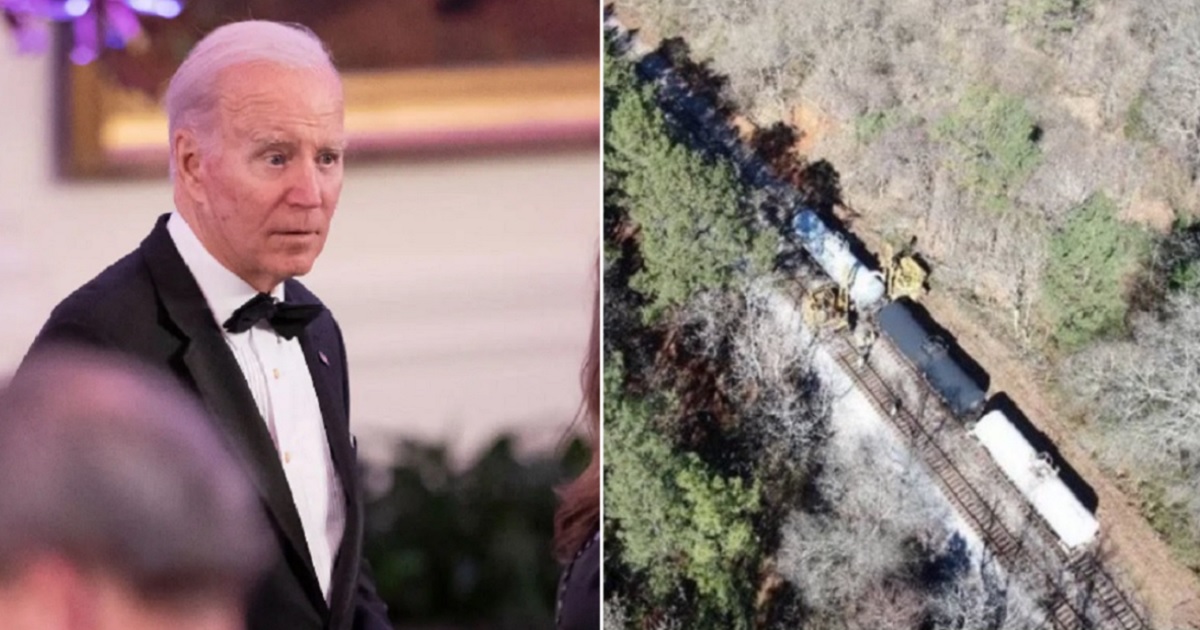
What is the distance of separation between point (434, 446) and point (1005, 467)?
1.14 meters

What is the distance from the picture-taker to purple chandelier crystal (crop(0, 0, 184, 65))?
12.0ft

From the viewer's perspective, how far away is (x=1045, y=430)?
13.3ft

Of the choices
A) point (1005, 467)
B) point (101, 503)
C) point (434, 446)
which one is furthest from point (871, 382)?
point (101, 503)

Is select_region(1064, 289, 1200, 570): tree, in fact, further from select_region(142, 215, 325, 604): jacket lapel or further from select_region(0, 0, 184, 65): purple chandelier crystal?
select_region(0, 0, 184, 65): purple chandelier crystal

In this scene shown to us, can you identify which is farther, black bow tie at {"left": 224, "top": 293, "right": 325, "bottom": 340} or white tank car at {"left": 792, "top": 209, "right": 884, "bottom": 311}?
white tank car at {"left": 792, "top": 209, "right": 884, "bottom": 311}

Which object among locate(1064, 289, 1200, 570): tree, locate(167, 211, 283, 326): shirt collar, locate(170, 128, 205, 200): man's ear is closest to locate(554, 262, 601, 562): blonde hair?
locate(167, 211, 283, 326): shirt collar

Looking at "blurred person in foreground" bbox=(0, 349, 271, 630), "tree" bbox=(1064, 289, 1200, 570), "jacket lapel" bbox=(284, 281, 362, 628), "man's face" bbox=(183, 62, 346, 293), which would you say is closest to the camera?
"blurred person in foreground" bbox=(0, 349, 271, 630)

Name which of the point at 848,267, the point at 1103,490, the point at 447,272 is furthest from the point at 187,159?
the point at 1103,490

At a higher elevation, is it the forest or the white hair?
the white hair

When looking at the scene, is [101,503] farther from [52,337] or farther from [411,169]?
[411,169]

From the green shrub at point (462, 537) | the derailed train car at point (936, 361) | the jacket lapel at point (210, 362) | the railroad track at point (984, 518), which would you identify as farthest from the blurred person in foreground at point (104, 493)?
the derailed train car at point (936, 361)

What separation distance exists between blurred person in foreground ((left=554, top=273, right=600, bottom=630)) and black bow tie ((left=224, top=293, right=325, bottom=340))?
577mm

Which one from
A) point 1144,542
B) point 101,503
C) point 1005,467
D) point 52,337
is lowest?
point 1144,542

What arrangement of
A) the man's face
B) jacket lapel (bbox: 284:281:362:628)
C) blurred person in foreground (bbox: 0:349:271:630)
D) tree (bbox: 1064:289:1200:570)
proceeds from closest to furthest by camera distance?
blurred person in foreground (bbox: 0:349:271:630) < the man's face < jacket lapel (bbox: 284:281:362:628) < tree (bbox: 1064:289:1200:570)
